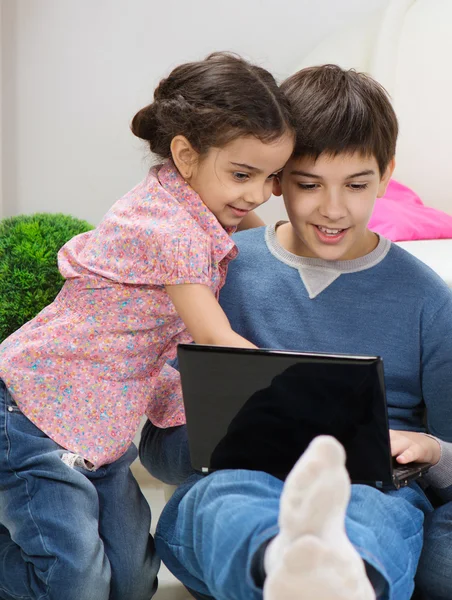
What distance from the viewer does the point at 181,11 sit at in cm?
210

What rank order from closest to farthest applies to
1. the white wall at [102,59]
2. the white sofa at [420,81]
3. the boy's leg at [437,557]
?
the boy's leg at [437,557] → the white sofa at [420,81] → the white wall at [102,59]

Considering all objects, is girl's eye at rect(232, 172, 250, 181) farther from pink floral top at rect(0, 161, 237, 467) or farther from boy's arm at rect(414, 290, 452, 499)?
boy's arm at rect(414, 290, 452, 499)

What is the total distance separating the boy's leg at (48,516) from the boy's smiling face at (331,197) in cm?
47

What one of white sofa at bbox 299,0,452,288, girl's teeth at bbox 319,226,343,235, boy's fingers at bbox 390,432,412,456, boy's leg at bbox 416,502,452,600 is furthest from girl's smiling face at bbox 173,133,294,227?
white sofa at bbox 299,0,452,288

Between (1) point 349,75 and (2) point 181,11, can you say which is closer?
(1) point 349,75

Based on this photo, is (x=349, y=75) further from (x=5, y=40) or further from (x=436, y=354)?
(x=5, y=40)

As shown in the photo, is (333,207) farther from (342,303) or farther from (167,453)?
(167,453)

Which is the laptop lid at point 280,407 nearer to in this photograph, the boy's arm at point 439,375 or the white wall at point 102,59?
the boy's arm at point 439,375

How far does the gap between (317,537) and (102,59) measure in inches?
60.5

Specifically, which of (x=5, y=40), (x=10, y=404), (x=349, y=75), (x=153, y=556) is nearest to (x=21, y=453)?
(x=10, y=404)

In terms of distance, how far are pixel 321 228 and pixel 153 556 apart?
21.5 inches

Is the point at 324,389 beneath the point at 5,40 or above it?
beneath

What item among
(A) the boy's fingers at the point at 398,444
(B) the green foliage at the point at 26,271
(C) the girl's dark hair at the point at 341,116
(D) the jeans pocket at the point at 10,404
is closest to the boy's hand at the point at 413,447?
(A) the boy's fingers at the point at 398,444

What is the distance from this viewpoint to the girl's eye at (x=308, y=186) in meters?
1.29
